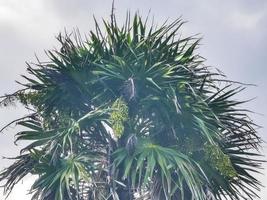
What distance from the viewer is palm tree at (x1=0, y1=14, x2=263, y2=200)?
681 inches

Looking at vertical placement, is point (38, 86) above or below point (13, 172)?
above

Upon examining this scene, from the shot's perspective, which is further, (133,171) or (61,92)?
(61,92)

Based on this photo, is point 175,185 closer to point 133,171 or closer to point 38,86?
point 133,171

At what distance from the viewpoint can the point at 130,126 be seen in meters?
17.9

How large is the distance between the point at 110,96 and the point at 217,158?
3.04m

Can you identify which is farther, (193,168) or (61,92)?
(61,92)

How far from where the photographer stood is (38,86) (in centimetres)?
1898

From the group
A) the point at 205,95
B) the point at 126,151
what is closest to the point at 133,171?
the point at 126,151

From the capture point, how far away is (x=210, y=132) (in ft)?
58.4

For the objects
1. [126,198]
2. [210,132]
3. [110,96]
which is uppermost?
[110,96]

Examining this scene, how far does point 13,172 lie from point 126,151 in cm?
334

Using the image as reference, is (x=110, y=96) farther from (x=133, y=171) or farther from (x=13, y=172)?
(x=13, y=172)

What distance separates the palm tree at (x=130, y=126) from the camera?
17.3 metres

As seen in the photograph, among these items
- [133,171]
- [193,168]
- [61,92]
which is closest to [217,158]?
[193,168]
